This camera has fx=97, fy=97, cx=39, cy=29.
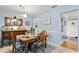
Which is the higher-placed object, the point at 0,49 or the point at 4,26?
the point at 4,26

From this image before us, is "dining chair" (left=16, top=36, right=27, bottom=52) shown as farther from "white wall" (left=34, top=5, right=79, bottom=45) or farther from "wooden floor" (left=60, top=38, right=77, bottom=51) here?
"wooden floor" (left=60, top=38, right=77, bottom=51)

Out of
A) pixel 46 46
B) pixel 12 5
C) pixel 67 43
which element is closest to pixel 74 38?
pixel 67 43

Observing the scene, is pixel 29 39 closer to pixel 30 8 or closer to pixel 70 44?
pixel 30 8

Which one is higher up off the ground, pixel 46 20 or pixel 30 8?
pixel 30 8

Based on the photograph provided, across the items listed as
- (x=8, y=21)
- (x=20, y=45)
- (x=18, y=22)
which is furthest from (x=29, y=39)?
(x=8, y=21)

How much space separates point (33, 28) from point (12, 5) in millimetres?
533

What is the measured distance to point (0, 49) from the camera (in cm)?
165

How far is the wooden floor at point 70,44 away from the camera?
1667mm

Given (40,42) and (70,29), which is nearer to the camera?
(70,29)

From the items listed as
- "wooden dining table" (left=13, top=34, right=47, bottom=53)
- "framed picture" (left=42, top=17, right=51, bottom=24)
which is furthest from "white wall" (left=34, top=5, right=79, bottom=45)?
"wooden dining table" (left=13, top=34, right=47, bottom=53)

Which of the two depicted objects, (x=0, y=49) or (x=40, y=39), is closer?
(x=0, y=49)

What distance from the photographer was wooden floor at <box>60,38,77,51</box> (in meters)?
1.67

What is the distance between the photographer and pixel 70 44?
1.69 metres
